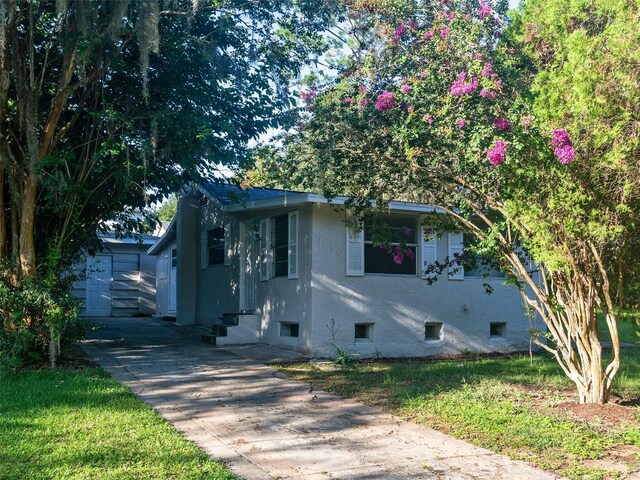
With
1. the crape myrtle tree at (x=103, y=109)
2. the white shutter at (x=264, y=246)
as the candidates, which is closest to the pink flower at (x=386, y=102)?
the crape myrtle tree at (x=103, y=109)

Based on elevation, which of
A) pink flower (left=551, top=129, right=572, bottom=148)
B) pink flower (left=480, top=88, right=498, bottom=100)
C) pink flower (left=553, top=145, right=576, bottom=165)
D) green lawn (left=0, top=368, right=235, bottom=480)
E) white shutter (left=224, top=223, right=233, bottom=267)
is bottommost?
green lawn (left=0, top=368, right=235, bottom=480)

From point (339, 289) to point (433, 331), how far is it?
251 centimetres

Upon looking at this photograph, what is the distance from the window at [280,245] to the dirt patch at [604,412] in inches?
274

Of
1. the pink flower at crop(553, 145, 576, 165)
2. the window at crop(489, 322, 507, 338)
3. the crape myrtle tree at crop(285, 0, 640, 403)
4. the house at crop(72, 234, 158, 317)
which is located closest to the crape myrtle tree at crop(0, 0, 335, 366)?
the crape myrtle tree at crop(285, 0, 640, 403)

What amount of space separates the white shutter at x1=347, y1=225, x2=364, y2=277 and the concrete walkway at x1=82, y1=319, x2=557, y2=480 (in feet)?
9.00

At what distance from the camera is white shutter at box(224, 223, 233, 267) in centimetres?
1543

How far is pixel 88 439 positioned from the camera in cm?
585

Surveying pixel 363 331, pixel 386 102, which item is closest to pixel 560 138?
pixel 386 102

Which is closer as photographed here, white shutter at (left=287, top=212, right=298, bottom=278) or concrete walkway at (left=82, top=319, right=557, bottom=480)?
concrete walkway at (left=82, top=319, right=557, bottom=480)

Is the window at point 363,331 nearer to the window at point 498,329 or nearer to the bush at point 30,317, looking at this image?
the window at point 498,329

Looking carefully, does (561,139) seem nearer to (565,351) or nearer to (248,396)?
(565,351)

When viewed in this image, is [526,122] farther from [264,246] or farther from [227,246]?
[227,246]

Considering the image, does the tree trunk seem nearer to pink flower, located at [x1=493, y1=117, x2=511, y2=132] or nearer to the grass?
the grass

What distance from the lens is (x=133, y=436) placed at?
235 inches
